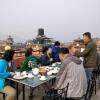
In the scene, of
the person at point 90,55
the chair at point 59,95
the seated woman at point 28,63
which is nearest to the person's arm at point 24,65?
the seated woman at point 28,63

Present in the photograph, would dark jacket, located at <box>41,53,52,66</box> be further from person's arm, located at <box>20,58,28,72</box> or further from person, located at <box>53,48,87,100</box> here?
person, located at <box>53,48,87,100</box>

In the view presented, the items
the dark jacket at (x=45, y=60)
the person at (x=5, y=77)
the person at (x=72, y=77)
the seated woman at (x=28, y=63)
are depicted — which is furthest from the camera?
the dark jacket at (x=45, y=60)

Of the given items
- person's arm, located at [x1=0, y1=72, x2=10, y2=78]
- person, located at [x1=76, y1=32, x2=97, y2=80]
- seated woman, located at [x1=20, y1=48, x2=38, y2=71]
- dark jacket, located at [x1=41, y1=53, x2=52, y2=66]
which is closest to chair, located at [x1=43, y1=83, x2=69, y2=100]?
person's arm, located at [x1=0, y1=72, x2=10, y2=78]

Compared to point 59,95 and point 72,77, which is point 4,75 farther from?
point 72,77

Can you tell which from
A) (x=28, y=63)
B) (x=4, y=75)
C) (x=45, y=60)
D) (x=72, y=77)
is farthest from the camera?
(x=45, y=60)

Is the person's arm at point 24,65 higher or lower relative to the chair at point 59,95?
higher

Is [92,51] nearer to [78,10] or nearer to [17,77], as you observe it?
[17,77]

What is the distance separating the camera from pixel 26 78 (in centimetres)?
346

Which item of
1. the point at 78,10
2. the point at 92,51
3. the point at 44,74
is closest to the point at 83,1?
the point at 78,10

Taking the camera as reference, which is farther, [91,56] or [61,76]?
[91,56]

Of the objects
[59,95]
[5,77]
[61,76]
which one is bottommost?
[59,95]

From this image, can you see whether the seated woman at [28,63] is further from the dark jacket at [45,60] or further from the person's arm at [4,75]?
the person's arm at [4,75]

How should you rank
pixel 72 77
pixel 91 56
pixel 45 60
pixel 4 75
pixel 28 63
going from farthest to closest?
pixel 45 60 < pixel 91 56 < pixel 28 63 < pixel 4 75 < pixel 72 77

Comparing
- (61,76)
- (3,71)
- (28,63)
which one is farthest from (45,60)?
(61,76)
